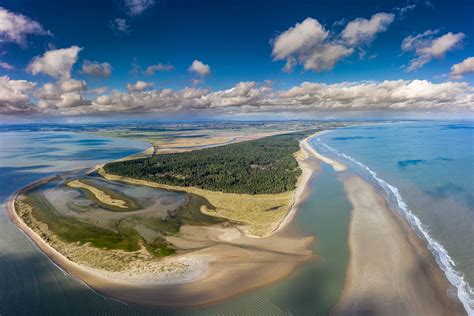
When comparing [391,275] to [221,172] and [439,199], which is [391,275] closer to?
[439,199]

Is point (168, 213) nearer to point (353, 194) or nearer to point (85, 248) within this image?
point (85, 248)

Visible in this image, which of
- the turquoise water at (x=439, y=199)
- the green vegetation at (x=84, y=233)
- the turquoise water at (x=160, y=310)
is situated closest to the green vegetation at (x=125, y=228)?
the green vegetation at (x=84, y=233)

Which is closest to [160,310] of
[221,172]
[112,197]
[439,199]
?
[112,197]

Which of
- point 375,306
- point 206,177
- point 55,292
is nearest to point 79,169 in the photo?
point 206,177

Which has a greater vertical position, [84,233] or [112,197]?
[112,197]

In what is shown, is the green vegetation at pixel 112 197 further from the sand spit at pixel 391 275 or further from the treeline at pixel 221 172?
the sand spit at pixel 391 275

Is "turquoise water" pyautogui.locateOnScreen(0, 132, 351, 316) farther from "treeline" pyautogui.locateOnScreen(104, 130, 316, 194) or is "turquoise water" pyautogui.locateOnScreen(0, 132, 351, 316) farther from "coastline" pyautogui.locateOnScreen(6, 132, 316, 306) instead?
"treeline" pyautogui.locateOnScreen(104, 130, 316, 194)

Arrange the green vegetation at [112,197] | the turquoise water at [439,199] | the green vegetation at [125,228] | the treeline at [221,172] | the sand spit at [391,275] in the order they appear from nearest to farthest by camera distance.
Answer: the sand spit at [391,275] → the turquoise water at [439,199] → the green vegetation at [125,228] → the green vegetation at [112,197] → the treeline at [221,172]
